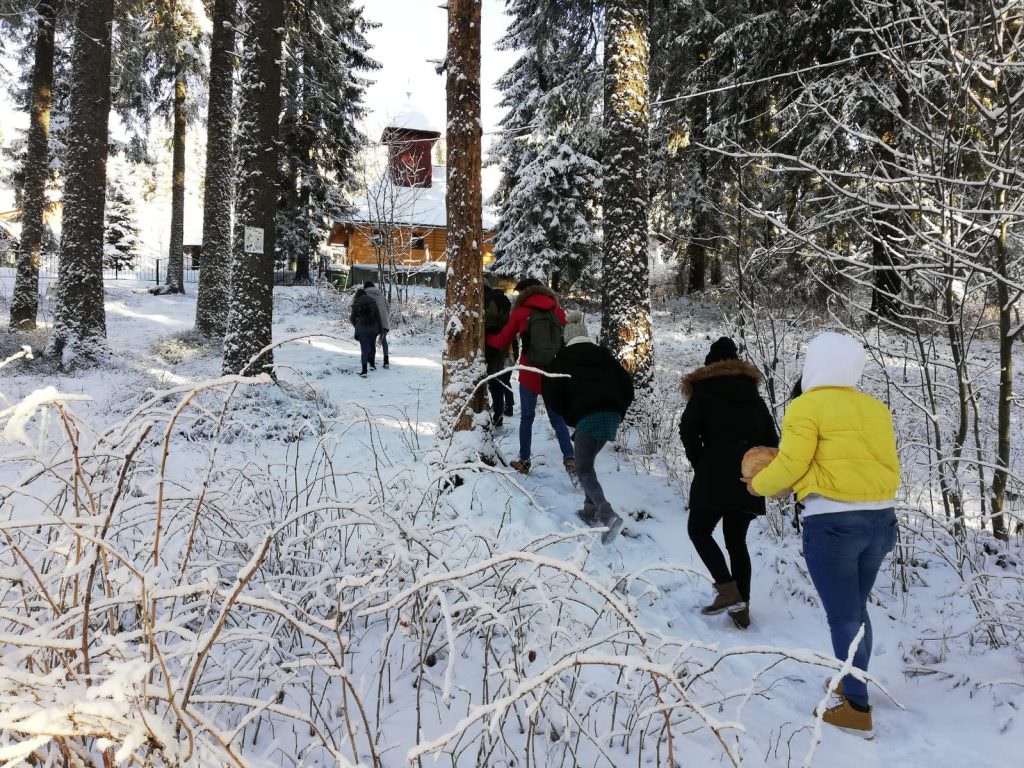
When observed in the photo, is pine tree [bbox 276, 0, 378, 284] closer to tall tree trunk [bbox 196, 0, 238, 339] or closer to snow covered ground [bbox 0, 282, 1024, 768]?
tall tree trunk [bbox 196, 0, 238, 339]

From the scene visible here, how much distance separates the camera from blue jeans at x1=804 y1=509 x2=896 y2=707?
282 cm

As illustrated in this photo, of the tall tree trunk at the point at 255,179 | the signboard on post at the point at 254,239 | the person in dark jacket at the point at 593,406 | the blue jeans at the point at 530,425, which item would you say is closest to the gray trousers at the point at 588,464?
the person in dark jacket at the point at 593,406

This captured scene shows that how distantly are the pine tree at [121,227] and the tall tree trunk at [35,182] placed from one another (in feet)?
86.5

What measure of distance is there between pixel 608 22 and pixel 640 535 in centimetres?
663

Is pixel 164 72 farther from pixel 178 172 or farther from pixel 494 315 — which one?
pixel 494 315

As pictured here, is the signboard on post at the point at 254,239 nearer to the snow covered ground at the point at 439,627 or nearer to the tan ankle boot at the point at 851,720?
the snow covered ground at the point at 439,627

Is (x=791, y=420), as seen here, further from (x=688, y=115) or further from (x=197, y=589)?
(x=688, y=115)

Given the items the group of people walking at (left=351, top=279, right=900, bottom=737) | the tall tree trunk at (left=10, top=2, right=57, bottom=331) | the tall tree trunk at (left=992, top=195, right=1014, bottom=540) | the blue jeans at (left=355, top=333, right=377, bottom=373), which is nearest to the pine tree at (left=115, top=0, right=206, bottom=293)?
the tall tree trunk at (left=10, top=2, right=57, bottom=331)

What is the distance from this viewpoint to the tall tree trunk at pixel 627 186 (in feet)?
25.6

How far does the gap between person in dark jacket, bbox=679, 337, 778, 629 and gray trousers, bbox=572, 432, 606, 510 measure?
0.92 meters

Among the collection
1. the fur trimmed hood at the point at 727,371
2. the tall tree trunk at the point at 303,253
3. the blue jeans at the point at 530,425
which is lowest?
the blue jeans at the point at 530,425

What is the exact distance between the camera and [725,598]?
12.8 ft

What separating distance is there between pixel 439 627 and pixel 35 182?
1501cm

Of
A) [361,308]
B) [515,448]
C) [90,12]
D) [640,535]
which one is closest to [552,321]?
[515,448]
